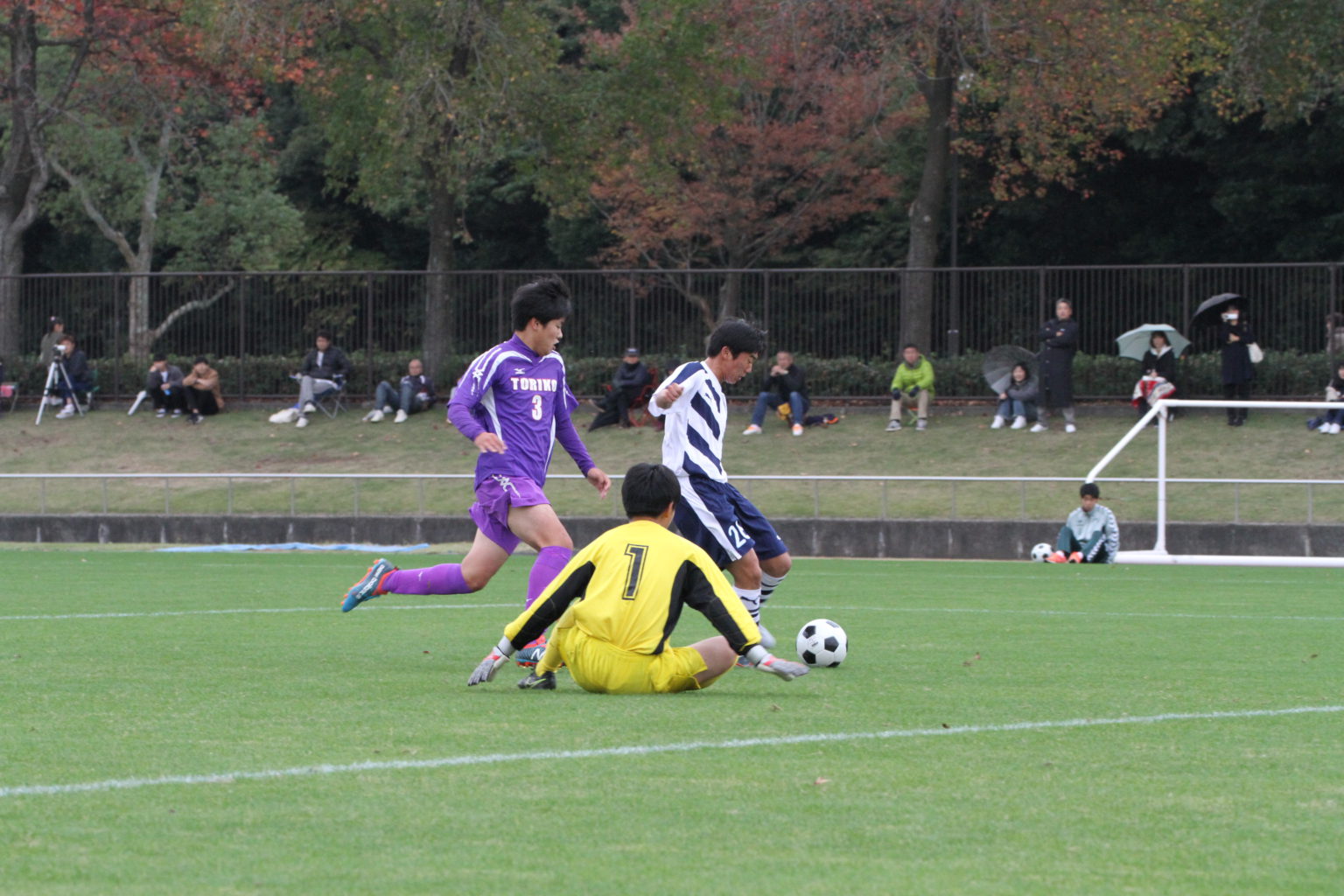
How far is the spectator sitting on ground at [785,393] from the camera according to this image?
29.5 metres

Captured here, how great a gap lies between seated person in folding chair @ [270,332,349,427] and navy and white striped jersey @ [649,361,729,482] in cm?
2349

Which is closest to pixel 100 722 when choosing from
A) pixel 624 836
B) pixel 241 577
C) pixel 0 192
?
pixel 624 836

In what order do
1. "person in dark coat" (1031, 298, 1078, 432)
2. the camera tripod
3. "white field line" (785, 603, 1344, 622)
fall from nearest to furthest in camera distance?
"white field line" (785, 603, 1344, 622), "person in dark coat" (1031, 298, 1078, 432), the camera tripod

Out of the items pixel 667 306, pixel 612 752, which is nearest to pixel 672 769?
pixel 612 752

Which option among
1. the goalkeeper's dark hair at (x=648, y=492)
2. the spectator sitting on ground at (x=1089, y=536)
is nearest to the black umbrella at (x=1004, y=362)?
the spectator sitting on ground at (x=1089, y=536)

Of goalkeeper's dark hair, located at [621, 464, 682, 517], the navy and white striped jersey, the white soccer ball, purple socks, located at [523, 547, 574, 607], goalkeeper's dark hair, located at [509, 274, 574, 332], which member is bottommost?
the white soccer ball

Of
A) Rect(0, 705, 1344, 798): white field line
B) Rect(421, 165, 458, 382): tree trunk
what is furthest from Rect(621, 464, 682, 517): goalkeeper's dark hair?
Rect(421, 165, 458, 382): tree trunk

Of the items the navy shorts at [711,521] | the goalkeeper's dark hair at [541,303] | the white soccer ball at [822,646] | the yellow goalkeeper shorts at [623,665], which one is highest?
the goalkeeper's dark hair at [541,303]

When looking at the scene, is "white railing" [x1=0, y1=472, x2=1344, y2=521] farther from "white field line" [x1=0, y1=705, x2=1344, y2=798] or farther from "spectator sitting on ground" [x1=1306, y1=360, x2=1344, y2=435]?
"white field line" [x1=0, y1=705, x2=1344, y2=798]

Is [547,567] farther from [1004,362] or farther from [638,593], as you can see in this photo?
[1004,362]

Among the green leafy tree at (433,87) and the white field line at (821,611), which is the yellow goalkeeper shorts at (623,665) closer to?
the white field line at (821,611)

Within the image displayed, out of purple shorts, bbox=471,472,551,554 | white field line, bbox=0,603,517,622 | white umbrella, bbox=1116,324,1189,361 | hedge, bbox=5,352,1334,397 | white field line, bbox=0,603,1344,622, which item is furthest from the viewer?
hedge, bbox=5,352,1334,397

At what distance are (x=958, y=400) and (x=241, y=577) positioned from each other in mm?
16824

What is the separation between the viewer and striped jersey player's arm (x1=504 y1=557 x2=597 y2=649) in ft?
23.6
